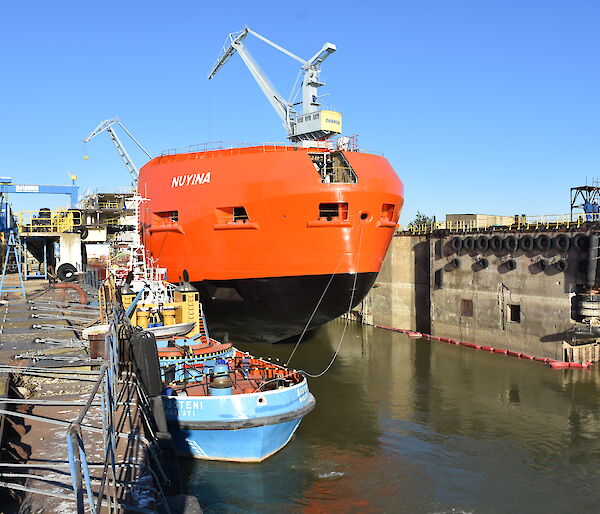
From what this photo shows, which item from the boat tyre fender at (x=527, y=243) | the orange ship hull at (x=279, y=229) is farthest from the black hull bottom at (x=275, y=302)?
the boat tyre fender at (x=527, y=243)

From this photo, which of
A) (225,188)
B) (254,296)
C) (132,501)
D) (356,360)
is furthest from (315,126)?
(132,501)

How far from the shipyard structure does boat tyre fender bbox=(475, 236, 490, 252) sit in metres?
0.06

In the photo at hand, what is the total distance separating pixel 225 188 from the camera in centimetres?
2181

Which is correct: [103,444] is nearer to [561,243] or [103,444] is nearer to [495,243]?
[561,243]

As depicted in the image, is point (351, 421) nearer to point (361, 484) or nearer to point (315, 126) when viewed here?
point (361, 484)

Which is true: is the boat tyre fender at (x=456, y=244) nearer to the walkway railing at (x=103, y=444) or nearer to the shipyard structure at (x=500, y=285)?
the shipyard structure at (x=500, y=285)

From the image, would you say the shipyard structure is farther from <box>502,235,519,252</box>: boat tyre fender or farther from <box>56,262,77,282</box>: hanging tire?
<box>56,262,77,282</box>: hanging tire

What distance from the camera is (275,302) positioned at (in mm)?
22250

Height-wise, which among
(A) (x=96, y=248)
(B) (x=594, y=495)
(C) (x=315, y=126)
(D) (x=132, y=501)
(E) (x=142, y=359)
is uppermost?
(C) (x=315, y=126)

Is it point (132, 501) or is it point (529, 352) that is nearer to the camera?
point (132, 501)

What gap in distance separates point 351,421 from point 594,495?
6.98 m

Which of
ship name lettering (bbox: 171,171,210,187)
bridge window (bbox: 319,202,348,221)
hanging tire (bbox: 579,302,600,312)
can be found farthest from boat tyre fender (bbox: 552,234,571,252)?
ship name lettering (bbox: 171,171,210,187)

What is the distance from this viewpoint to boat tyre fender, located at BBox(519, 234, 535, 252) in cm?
2561

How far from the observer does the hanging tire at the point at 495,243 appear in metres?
27.3
